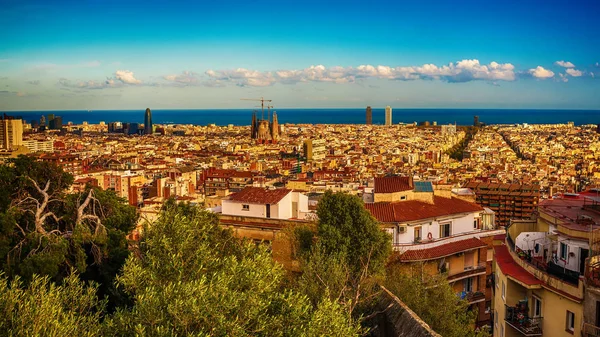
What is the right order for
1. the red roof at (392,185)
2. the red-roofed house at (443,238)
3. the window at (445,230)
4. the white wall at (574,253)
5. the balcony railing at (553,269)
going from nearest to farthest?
the balcony railing at (553,269) → the white wall at (574,253) → the red-roofed house at (443,238) → the window at (445,230) → the red roof at (392,185)

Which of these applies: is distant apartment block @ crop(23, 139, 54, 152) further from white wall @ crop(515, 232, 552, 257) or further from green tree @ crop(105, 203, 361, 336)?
white wall @ crop(515, 232, 552, 257)

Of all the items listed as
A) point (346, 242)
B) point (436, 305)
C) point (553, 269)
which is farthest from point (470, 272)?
point (553, 269)

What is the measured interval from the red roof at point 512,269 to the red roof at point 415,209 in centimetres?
443

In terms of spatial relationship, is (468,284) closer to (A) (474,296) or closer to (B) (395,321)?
(A) (474,296)

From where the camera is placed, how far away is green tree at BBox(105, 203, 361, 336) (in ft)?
22.2

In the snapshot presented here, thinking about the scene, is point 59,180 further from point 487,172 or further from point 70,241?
point 487,172

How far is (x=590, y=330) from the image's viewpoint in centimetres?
835

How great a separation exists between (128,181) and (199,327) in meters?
47.5

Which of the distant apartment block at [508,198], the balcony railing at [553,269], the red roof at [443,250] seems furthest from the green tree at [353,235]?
the distant apartment block at [508,198]

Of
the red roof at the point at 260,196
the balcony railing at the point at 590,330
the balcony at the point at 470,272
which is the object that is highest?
the red roof at the point at 260,196

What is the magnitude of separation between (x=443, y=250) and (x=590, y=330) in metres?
7.57

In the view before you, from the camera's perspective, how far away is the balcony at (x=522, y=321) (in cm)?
952

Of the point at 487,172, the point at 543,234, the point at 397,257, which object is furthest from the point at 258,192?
the point at 487,172

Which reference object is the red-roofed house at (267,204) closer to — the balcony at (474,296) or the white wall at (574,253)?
the balcony at (474,296)
